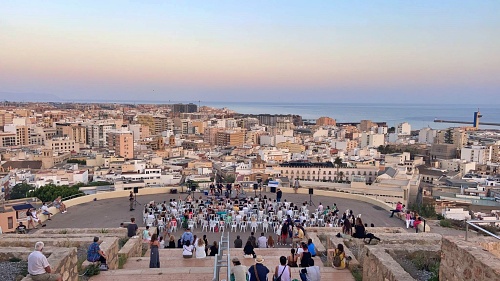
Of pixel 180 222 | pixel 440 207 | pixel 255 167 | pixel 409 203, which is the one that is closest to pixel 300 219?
pixel 180 222

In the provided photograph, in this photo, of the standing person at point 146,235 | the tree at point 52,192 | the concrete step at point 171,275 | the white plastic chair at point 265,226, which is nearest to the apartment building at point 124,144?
the tree at point 52,192

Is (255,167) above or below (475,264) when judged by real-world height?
below

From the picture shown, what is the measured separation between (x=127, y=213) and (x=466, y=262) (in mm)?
11555

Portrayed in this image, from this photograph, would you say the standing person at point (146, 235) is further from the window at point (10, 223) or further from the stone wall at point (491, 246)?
the window at point (10, 223)

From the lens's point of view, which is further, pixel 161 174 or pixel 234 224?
pixel 161 174

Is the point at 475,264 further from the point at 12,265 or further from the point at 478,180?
the point at 478,180

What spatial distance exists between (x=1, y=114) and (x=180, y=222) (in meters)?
117

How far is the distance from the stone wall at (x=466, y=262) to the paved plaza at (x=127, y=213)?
6.79 m

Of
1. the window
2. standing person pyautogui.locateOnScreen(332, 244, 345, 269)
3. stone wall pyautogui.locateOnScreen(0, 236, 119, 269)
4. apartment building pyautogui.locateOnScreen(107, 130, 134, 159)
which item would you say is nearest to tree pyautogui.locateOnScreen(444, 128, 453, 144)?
apartment building pyautogui.locateOnScreen(107, 130, 134, 159)

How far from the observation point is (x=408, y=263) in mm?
6508

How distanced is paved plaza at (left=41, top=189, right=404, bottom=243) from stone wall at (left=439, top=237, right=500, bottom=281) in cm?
679

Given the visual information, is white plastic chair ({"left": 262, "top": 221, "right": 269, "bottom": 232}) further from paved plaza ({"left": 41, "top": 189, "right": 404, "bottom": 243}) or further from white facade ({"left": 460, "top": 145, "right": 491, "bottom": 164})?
white facade ({"left": 460, "top": 145, "right": 491, "bottom": 164})

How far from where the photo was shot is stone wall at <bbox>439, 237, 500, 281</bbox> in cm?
426

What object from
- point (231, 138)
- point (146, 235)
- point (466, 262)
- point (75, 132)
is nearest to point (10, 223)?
point (146, 235)
